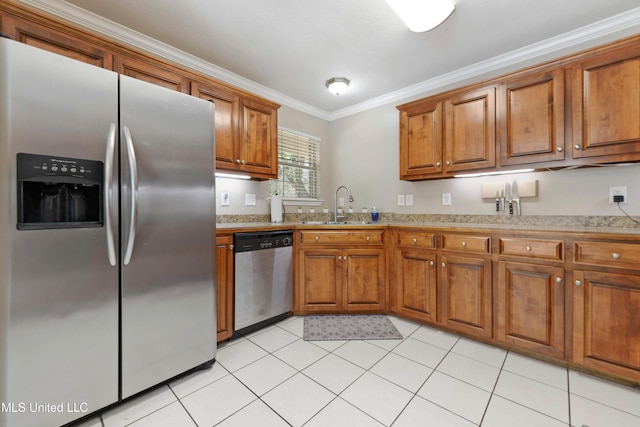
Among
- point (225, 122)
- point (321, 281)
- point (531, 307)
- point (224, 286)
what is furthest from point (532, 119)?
point (224, 286)

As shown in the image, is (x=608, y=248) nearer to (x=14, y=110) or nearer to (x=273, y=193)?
(x=273, y=193)

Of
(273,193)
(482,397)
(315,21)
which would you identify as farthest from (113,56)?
(482,397)

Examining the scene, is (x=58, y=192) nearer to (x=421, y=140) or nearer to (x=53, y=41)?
(x=53, y=41)

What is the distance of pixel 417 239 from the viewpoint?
243 centimetres

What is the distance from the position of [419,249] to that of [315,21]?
2056mm

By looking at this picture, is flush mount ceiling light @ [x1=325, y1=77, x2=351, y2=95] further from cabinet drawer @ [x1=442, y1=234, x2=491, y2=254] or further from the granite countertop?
cabinet drawer @ [x1=442, y1=234, x2=491, y2=254]

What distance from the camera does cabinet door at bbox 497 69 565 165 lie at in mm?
1976

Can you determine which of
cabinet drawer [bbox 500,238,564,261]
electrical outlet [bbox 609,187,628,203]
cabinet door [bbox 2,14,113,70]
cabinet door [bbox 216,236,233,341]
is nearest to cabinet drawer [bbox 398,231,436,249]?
cabinet drawer [bbox 500,238,564,261]

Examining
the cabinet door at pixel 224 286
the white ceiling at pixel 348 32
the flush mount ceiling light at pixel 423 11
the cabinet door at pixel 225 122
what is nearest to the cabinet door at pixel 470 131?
the white ceiling at pixel 348 32

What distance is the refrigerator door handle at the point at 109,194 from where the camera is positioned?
1.32 meters

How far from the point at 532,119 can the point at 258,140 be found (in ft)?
7.74

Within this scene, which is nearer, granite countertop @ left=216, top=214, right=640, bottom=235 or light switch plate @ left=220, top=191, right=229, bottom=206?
granite countertop @ left=216, top=214, right=640, bottom=235

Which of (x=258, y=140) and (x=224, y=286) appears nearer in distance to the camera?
(x=224, y=286)

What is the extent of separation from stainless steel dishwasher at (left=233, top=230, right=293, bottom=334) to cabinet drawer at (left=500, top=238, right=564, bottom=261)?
5.84 feet
